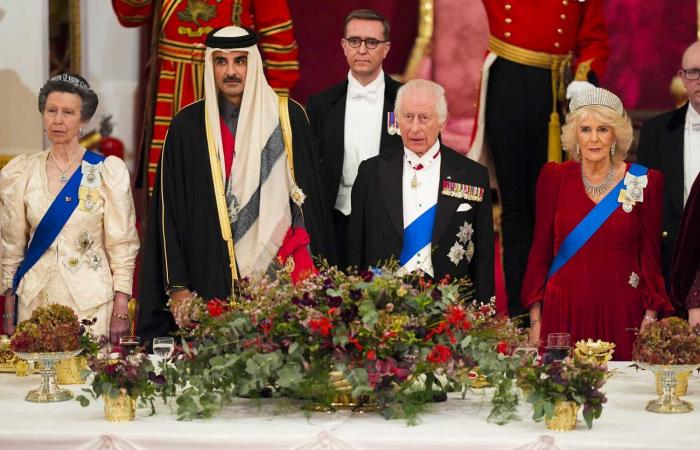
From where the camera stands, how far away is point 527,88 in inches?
250

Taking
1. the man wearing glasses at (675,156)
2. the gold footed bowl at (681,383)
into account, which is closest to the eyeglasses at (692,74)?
the man wearing glasses at (675,156)

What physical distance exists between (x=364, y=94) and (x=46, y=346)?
228 cm

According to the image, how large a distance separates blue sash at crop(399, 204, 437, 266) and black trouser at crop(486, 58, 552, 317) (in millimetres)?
1367

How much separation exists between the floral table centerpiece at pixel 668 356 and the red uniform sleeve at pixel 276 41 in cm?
312

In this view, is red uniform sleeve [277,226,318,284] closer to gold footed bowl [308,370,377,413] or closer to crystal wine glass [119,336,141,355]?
crystal wine glass [119,336,141,355]

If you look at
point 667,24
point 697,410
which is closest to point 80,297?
point 697,410

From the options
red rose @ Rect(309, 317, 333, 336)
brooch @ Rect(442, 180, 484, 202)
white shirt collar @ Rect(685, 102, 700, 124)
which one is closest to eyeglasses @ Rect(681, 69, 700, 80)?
white shirt collar @ Rect(685, 102, 700, 124)

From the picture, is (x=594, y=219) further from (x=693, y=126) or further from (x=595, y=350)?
(x=595, y=350)

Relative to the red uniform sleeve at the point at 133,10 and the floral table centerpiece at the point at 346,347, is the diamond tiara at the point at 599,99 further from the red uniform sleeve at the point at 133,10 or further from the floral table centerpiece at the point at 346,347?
the red uniform sleeve at the point at 133,10

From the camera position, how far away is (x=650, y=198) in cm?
512

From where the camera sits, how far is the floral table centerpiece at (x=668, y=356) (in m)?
3.67

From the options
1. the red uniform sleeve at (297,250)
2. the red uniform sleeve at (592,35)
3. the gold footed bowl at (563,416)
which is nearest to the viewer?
the gold footed bowl at (563,416)

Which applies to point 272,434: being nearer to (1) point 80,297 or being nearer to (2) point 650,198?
(1) point 80,297

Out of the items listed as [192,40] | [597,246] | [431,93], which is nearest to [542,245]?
[597,246]
